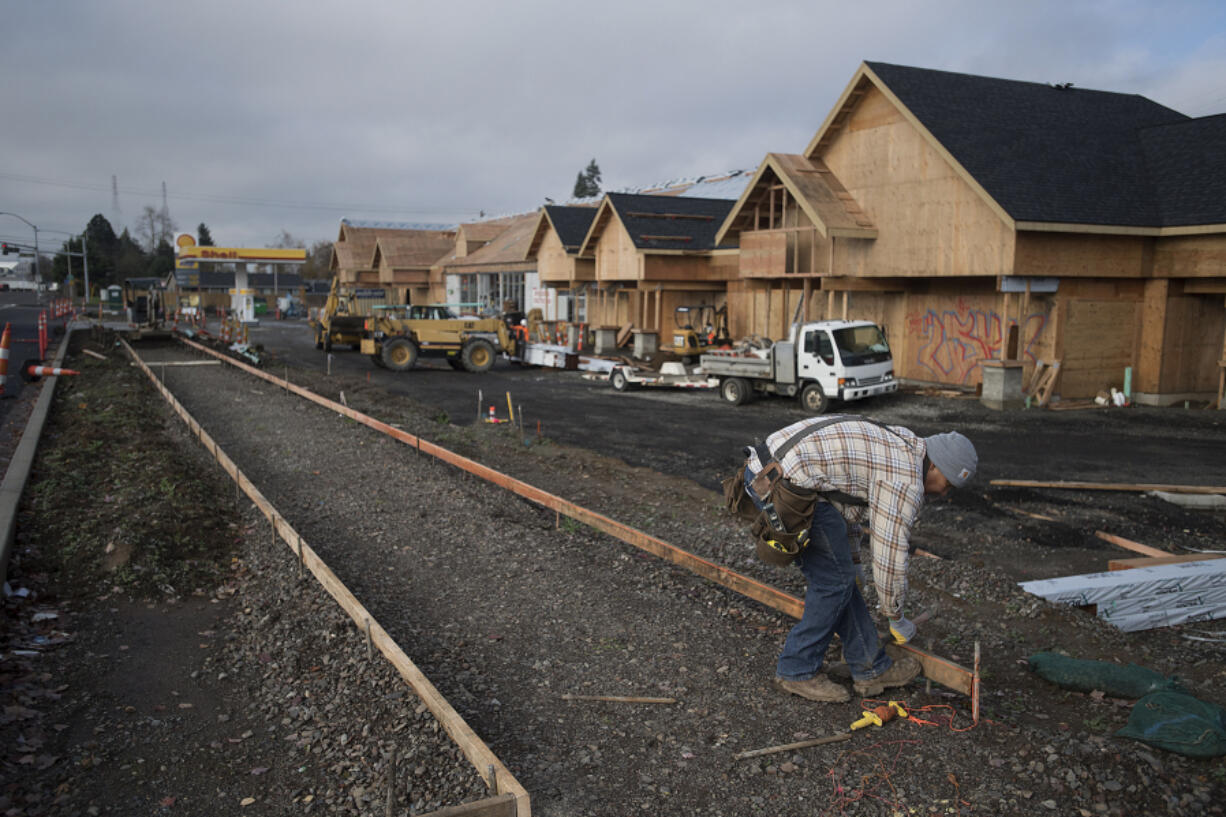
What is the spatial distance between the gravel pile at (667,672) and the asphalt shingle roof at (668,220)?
814 inches

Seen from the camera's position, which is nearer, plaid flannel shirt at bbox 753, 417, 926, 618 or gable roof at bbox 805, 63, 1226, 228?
plaid flannel shirt at bbox 753, 417, 926, 618

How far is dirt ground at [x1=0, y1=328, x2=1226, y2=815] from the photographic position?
442 cm

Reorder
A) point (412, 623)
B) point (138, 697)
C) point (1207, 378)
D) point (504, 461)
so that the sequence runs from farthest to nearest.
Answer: point (1207, 378)
point (504, 461)
point (412, 623)
point (138, 697)

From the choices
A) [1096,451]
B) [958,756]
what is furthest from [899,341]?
[958,756]

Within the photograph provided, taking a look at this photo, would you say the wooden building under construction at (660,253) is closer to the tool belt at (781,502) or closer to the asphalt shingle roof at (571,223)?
the asphalt shingle roof at (571,223)

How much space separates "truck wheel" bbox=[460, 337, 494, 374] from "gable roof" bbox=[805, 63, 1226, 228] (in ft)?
37.9

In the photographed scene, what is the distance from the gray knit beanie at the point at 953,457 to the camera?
4582 millimetres

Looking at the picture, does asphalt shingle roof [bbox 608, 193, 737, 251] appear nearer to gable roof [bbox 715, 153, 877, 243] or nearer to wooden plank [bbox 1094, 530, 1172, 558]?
gable roof [bbox 715, 153, 877, 243]

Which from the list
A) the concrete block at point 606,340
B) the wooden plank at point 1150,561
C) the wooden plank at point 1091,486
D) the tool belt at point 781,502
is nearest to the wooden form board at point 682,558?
the tool belt at point 781,502

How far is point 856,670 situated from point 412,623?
326 centimetres

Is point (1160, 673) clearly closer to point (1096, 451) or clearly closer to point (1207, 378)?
point (1096, 451)

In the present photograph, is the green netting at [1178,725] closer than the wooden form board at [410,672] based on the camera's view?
No

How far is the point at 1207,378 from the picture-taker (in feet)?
65.7

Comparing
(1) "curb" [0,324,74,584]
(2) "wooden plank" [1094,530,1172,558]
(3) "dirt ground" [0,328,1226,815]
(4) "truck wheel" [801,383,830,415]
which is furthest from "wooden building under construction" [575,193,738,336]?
(2) "wooden plank" [1094,530,1172,558]
